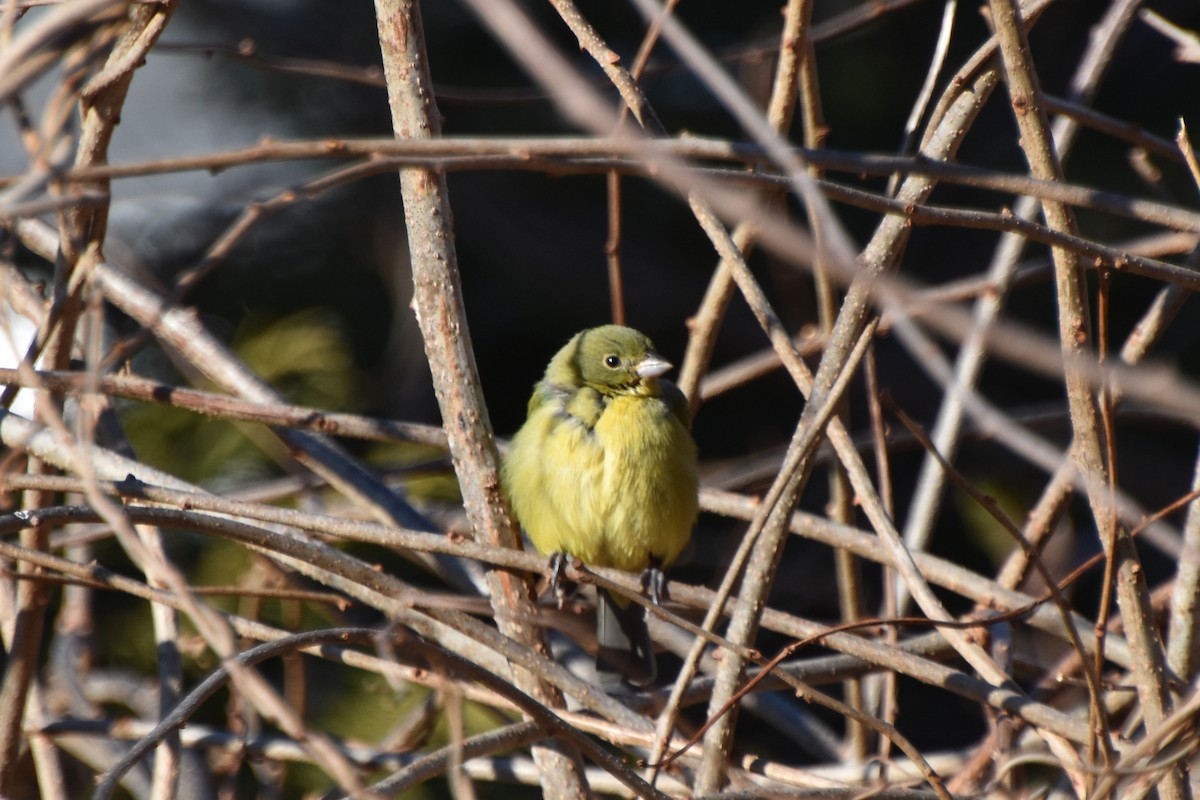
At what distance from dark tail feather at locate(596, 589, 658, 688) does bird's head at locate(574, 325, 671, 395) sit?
0.70 metres

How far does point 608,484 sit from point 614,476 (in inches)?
1.3

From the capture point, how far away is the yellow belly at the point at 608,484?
13.5 ft

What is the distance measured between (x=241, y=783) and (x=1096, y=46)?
3.98 metres

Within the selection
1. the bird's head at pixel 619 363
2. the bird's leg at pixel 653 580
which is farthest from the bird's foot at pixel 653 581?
the bird's head at pixel 619 363

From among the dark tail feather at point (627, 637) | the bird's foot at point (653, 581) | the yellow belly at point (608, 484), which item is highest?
the yellow belly at point (608, 484)

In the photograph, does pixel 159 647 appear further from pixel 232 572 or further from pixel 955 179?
pixel 955 179

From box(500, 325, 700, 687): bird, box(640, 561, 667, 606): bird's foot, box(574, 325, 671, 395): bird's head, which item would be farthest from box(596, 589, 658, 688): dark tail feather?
box(574, 325, 671, 395): bird's head

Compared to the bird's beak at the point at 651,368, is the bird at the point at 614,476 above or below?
below

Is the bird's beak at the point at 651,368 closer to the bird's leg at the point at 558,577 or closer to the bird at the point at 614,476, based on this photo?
the bird at the point at 614,476

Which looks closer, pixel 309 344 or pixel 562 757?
pixel 562 757

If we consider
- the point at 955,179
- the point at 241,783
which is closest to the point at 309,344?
the point at 241,783

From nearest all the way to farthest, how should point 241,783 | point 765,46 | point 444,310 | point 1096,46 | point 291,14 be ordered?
point 444,310, point 1096,46, point 765,46, point 241,783, point 291,14

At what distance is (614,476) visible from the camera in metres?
4.15

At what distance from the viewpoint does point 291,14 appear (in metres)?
6.62
